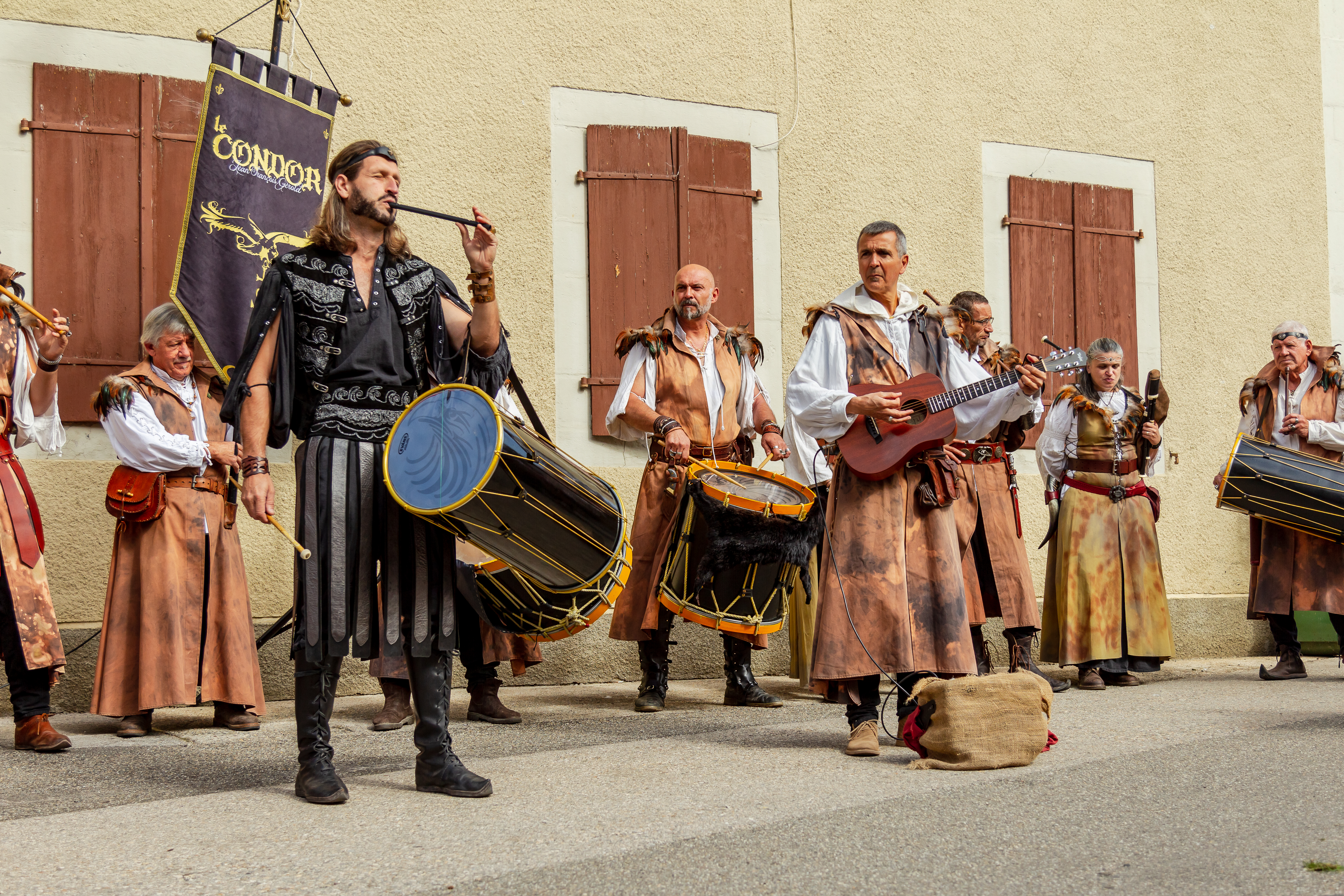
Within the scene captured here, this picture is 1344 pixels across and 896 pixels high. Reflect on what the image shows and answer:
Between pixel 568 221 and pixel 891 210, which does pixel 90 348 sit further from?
pixel 891 210

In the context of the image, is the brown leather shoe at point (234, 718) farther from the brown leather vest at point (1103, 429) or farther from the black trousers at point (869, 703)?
the brown leather vest at point (1103, 429)

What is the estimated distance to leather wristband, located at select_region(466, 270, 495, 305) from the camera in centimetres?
417

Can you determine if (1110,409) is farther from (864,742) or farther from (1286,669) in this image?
(864,742)

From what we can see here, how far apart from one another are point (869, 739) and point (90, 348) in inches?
170

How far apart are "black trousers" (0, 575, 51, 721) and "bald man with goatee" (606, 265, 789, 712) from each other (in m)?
2.59

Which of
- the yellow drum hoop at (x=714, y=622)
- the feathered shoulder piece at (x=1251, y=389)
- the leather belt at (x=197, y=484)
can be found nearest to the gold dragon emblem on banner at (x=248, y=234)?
→ the leather belt at (x=197, y=484)

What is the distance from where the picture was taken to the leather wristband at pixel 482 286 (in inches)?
164

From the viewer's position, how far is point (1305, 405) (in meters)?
8.25

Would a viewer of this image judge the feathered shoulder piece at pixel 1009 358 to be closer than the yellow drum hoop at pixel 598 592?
No

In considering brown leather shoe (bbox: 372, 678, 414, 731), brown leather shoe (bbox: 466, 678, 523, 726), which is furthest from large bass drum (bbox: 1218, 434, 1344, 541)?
brown leather shoe (bbox: 372, 678, 414, 731)

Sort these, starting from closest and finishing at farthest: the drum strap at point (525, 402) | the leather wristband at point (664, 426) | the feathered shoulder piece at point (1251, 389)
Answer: the drum strap at point (525, 402), the leather wristband at point (664, 426), the feathered shoulder piece at point (1251, 389)

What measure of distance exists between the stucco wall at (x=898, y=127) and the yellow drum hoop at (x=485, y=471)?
3.39 metres

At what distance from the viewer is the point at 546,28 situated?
8133mm

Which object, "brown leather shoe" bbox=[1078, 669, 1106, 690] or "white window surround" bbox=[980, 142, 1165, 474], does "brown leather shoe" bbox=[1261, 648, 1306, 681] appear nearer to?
"brown leather shoe" bbox=[1078, 669, 1106, 690]
